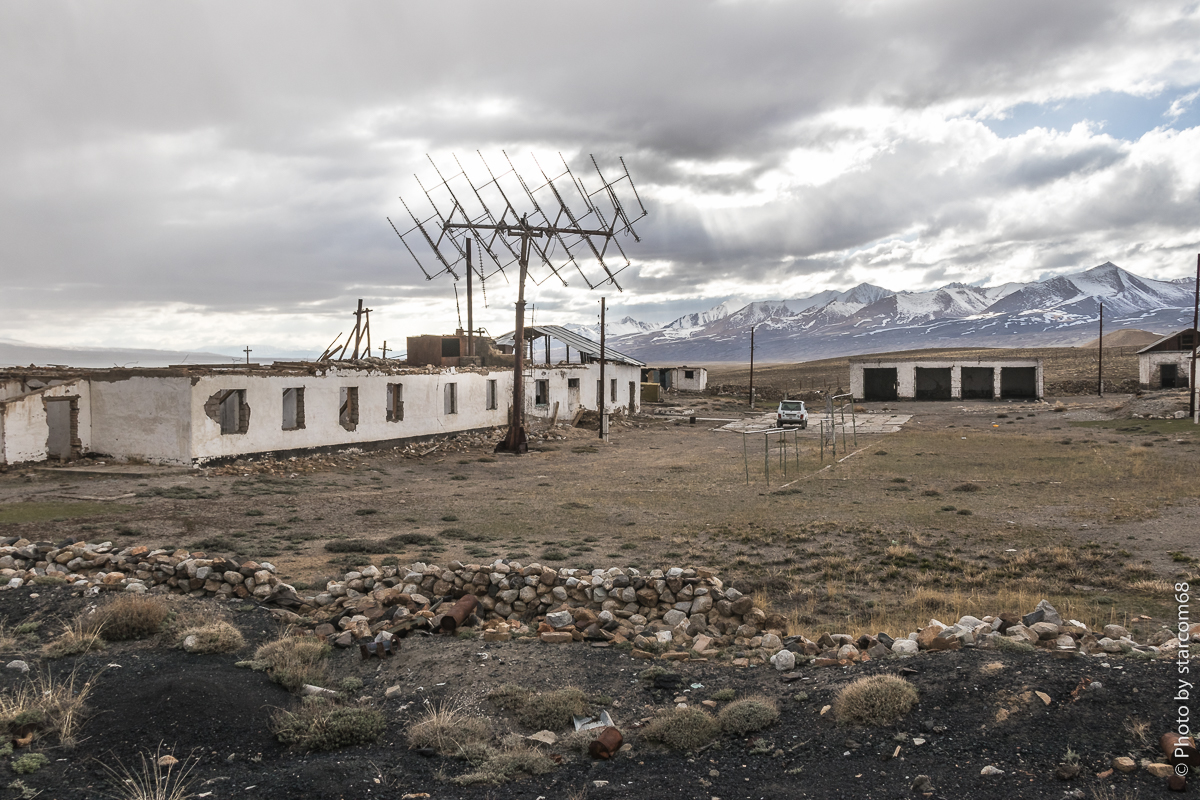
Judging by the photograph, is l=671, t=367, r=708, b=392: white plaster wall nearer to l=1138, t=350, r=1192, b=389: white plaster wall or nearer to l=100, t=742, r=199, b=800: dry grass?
l=1138, t=350, r=1192, b=389: white plaster wall

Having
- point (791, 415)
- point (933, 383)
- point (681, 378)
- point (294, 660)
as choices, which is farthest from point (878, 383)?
point (294, 660)

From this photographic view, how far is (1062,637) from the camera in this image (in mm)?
6711

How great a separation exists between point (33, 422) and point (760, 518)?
20839 mm

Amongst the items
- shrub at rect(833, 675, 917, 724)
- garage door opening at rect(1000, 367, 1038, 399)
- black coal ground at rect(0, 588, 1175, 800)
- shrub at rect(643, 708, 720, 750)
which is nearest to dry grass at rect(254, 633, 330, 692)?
black coal ground at rect(0, 588, 1175, 800)

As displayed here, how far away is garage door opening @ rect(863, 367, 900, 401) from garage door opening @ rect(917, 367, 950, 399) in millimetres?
2188

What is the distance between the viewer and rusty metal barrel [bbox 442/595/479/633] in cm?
833

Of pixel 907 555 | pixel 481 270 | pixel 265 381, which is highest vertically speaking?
pixel 481 270

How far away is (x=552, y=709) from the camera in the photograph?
6.17 m

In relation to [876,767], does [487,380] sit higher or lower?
higher

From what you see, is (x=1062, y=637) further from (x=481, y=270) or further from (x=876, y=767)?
(x=481, y=270)

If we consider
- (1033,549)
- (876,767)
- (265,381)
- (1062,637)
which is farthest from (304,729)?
(265,381)

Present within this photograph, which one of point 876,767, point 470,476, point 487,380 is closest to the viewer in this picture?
point 876,767

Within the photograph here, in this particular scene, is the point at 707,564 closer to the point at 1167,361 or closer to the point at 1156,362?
the point at 1167,361

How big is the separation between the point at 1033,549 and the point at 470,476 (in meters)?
15.5
